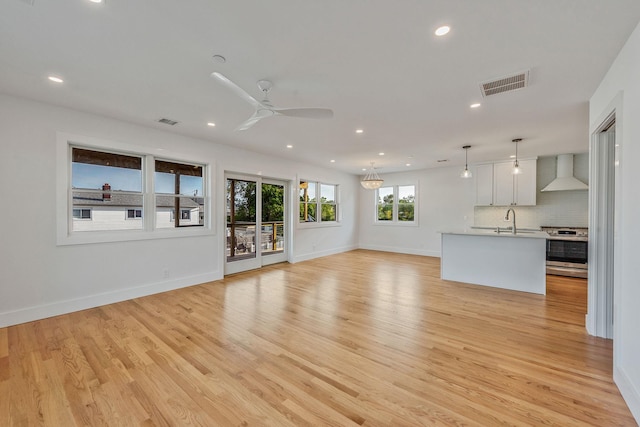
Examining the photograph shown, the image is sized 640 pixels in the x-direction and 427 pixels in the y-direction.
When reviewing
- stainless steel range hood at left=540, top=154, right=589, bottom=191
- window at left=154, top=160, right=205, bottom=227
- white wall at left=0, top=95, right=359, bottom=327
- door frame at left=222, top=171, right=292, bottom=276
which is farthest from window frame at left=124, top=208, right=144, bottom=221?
stainless steel range hood at left=540, top=154, right=589, bottom=191

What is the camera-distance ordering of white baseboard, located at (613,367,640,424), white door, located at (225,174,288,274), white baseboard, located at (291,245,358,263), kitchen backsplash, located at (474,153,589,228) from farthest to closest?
white baseboard, located at (291,245,358,263)
kitchen backsplash, located at (474,153,589,228)
white door, located at (225,174,288,274)
white baseboard, located at (613,367,640,424)

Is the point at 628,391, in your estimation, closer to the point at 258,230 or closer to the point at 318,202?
the point at 258,230

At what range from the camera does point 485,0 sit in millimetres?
1646

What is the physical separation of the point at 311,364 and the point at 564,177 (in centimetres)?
704

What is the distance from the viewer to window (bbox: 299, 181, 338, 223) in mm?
7371

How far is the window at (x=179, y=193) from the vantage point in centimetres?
448

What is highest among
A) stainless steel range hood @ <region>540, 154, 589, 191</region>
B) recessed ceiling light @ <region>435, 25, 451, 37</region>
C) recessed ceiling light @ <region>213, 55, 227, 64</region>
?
recessed ceiling light @ <region>213, 55, 227, 64</region>

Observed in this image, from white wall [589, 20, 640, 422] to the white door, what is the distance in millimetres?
5491

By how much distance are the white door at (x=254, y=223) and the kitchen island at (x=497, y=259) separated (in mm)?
3871

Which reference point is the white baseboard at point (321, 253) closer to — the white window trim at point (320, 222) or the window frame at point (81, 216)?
the white window trim at point (320, 222)

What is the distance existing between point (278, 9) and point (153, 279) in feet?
14.1

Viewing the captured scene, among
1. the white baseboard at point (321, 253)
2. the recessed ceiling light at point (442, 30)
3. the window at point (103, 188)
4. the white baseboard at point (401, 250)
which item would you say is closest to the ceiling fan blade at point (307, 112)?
the recessed ceiling light at point (442, 30)

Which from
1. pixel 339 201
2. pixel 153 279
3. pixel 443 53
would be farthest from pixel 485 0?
pixel 339 201

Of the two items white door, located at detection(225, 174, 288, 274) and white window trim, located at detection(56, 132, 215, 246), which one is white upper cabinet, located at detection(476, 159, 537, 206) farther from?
white window trim, located at detection(56, 132, 215, 246)
